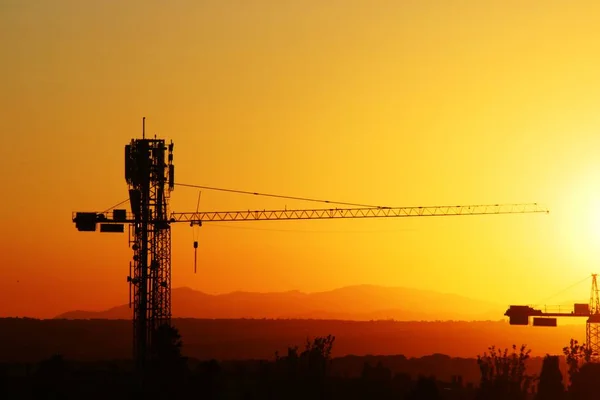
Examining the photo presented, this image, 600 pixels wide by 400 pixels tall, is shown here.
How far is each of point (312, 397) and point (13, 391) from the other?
35690 millimetres

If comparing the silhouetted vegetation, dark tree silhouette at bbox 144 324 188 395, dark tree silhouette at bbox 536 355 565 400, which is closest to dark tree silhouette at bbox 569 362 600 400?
the silhouetted vegetation

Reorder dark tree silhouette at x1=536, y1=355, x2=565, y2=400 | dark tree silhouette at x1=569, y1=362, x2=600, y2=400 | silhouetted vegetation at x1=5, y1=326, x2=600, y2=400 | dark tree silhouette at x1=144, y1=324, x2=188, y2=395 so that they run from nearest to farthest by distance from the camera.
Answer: dark tree silhouette at x1=144, y1=324, x2=188, y2=395, silhouetted vegetation at x1=5, y1=326, x2=600, y2=400, dark tree silhouette at x1=569, y1=362, x2=600, y2=400, dark tree silhouette at x1=536, y1=355, x2=565, y2=400

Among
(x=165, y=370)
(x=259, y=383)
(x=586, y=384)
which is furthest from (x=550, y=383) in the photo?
(x=165, y=370)

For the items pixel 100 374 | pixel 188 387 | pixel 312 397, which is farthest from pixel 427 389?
pixel 100 374

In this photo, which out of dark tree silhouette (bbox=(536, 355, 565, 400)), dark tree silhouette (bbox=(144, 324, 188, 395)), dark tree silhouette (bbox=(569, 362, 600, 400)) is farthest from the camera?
dark tree silhouette (bbox=(536, 355, 565, 400))

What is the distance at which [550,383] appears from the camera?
488 ft

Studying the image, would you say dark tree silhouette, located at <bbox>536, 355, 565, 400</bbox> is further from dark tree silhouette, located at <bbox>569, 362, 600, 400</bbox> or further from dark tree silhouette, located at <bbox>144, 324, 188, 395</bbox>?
dark tree silhouette, located at <bbox>144, 324, 188, 395</bbox>

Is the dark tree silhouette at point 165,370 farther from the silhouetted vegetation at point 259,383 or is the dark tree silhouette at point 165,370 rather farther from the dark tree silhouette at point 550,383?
the dark tree silhouette at point 550,383

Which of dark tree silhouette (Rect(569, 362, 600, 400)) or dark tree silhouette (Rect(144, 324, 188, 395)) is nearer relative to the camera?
dark tree silhouette (Rect(144, 324, 188, 395))

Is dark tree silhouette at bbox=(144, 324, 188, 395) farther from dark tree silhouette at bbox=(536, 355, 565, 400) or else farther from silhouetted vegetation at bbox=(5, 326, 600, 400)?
dark tree silhouette at bbox=(536, 355, 565, 400)

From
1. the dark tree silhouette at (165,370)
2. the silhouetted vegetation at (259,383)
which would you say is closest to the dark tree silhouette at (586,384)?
the silhouetted vegetation at (259,383)

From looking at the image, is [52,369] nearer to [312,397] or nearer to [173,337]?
[173,337]

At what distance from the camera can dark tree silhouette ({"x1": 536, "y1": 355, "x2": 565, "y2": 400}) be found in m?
147

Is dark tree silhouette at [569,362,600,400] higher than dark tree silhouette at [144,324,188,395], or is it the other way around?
dark tree silhouette at [144,324,188,395]
